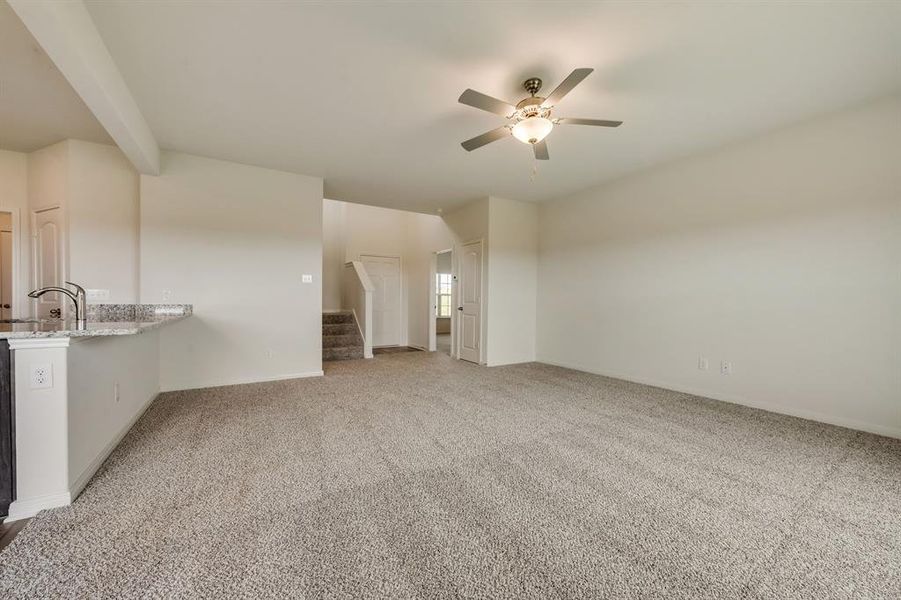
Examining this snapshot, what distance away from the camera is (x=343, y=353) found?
5.91 m

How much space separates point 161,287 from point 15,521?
271cm

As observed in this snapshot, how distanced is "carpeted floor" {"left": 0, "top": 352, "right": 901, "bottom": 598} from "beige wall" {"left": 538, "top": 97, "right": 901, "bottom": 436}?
0.49 metres

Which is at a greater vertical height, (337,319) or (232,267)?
(232,267)

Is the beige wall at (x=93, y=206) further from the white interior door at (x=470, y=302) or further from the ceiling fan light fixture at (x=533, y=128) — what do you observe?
the white interior door at (x=470, y=302)

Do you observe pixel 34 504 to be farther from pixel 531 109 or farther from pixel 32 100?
pixel 531 109

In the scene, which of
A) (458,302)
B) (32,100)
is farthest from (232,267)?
(458,302)

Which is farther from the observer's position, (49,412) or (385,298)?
(385,298)

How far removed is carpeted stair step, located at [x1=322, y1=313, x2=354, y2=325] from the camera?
21.7ft

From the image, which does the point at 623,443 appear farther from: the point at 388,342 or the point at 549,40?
the point at 388,342

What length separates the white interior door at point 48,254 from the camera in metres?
3.70

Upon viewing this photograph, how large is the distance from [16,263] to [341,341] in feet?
12.8

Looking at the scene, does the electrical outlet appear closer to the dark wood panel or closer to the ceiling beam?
the dark wood panel

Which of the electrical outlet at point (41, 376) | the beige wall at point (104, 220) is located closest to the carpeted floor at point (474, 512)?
the electrical outlet at point (41, 376)

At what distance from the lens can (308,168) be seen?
14.0ft
